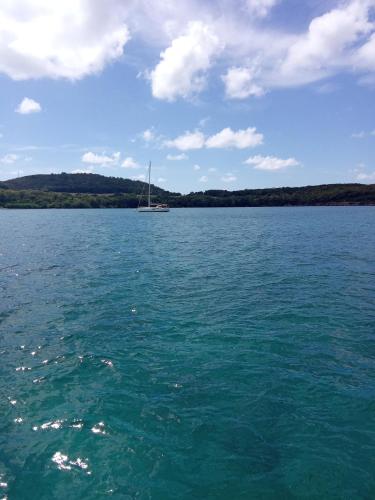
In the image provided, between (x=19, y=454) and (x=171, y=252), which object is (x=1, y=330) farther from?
(x=171, y=252)

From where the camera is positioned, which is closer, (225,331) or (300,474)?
(300,474)

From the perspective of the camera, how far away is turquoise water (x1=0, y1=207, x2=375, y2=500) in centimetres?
865

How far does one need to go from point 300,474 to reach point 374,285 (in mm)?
21859

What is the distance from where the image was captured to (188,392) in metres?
12.2

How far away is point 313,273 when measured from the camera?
3192cm

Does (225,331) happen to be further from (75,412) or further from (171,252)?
(171,252)

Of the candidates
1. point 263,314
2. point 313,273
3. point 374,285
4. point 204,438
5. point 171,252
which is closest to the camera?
point 204,438

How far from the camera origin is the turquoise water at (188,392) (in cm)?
865

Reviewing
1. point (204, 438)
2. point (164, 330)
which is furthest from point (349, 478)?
point (164, 330)

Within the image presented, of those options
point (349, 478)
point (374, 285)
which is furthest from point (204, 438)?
point (374, 285)

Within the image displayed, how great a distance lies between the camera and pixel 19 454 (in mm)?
9328

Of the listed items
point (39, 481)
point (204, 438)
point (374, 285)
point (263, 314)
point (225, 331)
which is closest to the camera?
point (39, 481)

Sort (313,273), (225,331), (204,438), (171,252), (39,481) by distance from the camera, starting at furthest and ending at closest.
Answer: (171,252)
(313,273)
(225,331)
(204,438)
(39,481)

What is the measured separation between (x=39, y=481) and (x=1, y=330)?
11.4 metres
